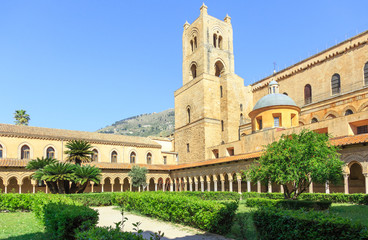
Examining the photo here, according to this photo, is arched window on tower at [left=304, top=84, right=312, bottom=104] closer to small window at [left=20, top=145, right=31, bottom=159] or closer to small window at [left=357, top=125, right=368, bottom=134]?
small window at [left=357, top=125, right=368, bottom=134]

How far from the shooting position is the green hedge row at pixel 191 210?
1030cm

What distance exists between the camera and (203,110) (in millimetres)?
38625

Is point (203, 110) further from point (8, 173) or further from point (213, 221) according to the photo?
point (213, 221)

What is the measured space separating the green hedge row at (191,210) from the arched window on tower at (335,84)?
78.1 ft

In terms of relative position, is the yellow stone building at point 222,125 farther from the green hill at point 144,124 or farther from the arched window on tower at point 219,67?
the green hill at point 144,124

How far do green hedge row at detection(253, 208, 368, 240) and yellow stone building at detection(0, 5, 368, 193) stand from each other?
14.3 meters

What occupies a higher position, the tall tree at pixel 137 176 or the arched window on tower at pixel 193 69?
the arched window on tower at pixel 193 69

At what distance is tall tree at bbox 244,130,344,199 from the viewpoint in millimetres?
16328

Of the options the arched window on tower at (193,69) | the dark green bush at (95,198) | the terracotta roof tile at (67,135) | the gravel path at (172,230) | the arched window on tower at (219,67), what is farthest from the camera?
the arched window on tower at (193,69)

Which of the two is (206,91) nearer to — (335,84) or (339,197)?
(335,84)

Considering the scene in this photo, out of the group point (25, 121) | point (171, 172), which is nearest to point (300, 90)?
point (171, 172)

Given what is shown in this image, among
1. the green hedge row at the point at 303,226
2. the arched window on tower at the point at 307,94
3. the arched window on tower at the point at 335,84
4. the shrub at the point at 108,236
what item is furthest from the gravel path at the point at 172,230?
the arched window on tower at the point at 307,94


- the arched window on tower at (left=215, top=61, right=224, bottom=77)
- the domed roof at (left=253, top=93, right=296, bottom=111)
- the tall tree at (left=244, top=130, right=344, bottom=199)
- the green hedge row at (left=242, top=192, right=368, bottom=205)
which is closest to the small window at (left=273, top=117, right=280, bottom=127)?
the domed roof at (left=253, top=93, right=296, bottom=111)

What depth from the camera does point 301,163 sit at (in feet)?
54.4
